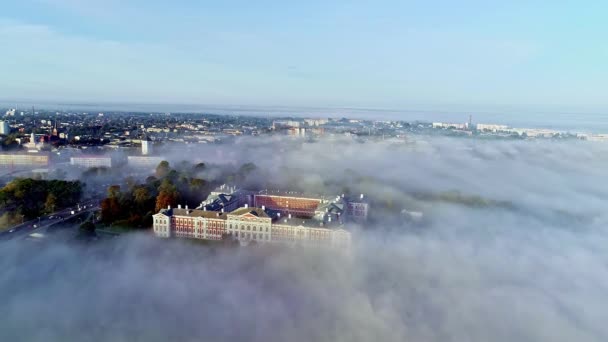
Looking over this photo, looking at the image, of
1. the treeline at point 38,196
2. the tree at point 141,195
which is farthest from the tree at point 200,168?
the treeline at point 38,196

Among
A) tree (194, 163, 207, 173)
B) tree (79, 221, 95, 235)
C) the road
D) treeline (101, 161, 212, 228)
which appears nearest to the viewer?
tree (79, 221, 95, 235)

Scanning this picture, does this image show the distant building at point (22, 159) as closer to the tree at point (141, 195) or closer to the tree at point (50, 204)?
the tree at point (50, 204)

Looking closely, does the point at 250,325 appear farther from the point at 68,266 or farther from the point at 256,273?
the point at 68,266

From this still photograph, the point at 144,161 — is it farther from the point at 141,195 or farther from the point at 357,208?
the point at 357,208

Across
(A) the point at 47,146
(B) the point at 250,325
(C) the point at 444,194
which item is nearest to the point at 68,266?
(B) the point at 250,325

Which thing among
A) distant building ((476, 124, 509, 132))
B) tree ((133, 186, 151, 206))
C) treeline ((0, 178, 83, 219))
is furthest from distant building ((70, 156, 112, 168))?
distant building ((476, 124, 509, 132))

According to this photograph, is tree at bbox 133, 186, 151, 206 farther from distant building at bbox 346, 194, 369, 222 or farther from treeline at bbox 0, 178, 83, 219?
distant building at bbox 346, 194, 369, 222
